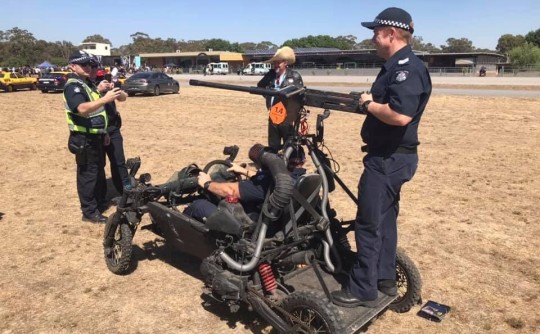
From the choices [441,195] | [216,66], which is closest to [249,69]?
[216,66]

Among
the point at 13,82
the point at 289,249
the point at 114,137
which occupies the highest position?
the point at 13,82

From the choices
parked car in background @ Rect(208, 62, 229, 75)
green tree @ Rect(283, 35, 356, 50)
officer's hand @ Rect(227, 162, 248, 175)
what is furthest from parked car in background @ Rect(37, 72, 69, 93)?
green tree @ Rect(283, 35, 356, 50)

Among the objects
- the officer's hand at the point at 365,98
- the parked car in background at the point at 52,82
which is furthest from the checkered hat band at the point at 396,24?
the parked car in background at the point at 52,82

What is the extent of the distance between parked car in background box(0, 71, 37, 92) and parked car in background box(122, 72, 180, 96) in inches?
310

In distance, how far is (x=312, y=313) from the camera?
297cm

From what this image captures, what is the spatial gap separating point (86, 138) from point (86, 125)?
0.50ft

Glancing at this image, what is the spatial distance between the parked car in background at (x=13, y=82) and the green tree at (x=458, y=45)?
123m

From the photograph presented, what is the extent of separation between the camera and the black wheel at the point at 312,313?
284cm

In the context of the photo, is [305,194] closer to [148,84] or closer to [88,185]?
[88,185]

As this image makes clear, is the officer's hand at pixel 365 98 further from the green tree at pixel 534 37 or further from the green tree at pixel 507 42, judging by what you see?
the green tree at pixel 507 42

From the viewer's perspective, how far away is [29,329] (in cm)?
349

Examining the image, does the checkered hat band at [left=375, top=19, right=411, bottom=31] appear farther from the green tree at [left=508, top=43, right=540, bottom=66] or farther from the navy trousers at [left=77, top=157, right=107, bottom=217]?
the green tree at [left=508, top=43, right=540, bottom=66]

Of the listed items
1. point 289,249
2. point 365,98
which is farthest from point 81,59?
point 365,98

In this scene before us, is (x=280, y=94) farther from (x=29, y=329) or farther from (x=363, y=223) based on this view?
(x=29, y=329)
